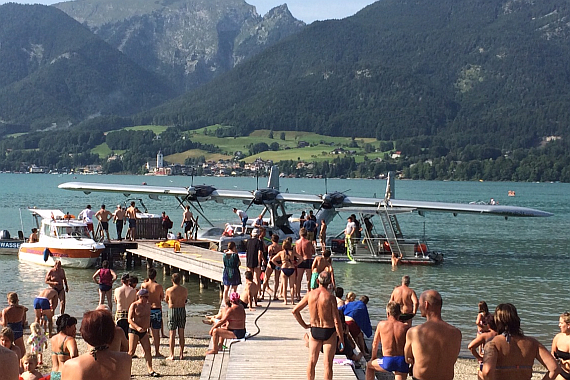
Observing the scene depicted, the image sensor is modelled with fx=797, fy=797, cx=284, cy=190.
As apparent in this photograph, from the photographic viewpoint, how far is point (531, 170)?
608 feet

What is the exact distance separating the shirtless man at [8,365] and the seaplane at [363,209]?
22.6 meters

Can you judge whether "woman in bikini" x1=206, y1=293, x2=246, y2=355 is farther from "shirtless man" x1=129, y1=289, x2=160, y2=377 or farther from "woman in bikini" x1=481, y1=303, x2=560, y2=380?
"woman in bikini" x1=481, y1=303, x2=560, y2=380

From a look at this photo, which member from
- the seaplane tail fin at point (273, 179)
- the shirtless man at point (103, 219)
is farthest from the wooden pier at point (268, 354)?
the seaplane tail fin at point (273, 179)

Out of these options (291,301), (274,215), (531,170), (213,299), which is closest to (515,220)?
(274,215)

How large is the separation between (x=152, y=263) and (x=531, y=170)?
16830 cm

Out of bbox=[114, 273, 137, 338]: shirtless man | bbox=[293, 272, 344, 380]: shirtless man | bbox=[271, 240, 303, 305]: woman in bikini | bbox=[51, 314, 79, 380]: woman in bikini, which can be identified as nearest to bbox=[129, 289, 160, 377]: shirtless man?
bbox=[114, 273, 137, 338]: shirtless man

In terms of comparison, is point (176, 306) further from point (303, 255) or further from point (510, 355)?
point (510, 355)

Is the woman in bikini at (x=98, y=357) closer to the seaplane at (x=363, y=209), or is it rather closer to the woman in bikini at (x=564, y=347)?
the woman in bikini at (x=564, y=347)

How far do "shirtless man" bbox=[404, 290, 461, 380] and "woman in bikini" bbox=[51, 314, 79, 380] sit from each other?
4.29 meters

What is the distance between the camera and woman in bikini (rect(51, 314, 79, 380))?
9664mm

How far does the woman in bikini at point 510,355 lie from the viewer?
7062 millimetres

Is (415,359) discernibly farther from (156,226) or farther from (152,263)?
(156,226)

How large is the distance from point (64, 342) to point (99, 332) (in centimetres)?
450

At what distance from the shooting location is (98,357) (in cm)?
581
